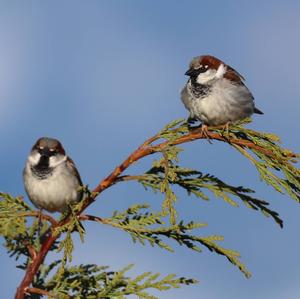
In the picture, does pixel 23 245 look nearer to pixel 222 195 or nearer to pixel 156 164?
pixel 156 164

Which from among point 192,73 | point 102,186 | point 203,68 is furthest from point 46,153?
point 102,186

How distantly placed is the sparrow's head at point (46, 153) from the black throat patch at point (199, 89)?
65.8 inches

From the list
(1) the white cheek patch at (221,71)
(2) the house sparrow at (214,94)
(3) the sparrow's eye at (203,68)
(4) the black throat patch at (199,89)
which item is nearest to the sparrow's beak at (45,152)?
(2) the house sparrow at (214,94)

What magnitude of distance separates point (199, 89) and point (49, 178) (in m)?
2.01

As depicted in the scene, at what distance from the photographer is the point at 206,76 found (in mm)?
6434

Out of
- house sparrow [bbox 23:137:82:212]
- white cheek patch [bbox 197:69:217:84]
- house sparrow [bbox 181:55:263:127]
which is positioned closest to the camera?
house sparrow [bbox 23:137:82:212]

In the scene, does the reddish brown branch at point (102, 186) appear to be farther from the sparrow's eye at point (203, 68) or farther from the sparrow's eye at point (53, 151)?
the sparrow's eye at point (203, 68)

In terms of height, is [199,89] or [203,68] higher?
[203,68]

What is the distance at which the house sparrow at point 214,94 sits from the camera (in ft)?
19.8

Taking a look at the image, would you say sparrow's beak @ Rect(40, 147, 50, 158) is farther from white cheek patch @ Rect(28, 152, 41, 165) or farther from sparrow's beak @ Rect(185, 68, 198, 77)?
sparrow's beak @ Rect(185, 68, 198, 77)

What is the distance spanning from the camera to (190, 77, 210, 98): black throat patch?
6.23 m

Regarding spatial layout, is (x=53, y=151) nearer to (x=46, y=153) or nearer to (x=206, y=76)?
(x=46, y=153)

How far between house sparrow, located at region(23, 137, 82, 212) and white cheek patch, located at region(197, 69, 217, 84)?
5.97 feet

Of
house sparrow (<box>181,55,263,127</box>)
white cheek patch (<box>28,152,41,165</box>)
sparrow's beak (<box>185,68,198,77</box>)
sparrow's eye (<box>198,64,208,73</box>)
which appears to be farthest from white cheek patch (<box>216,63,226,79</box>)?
white cheek patch (<box>28,152,41,165</box>)
